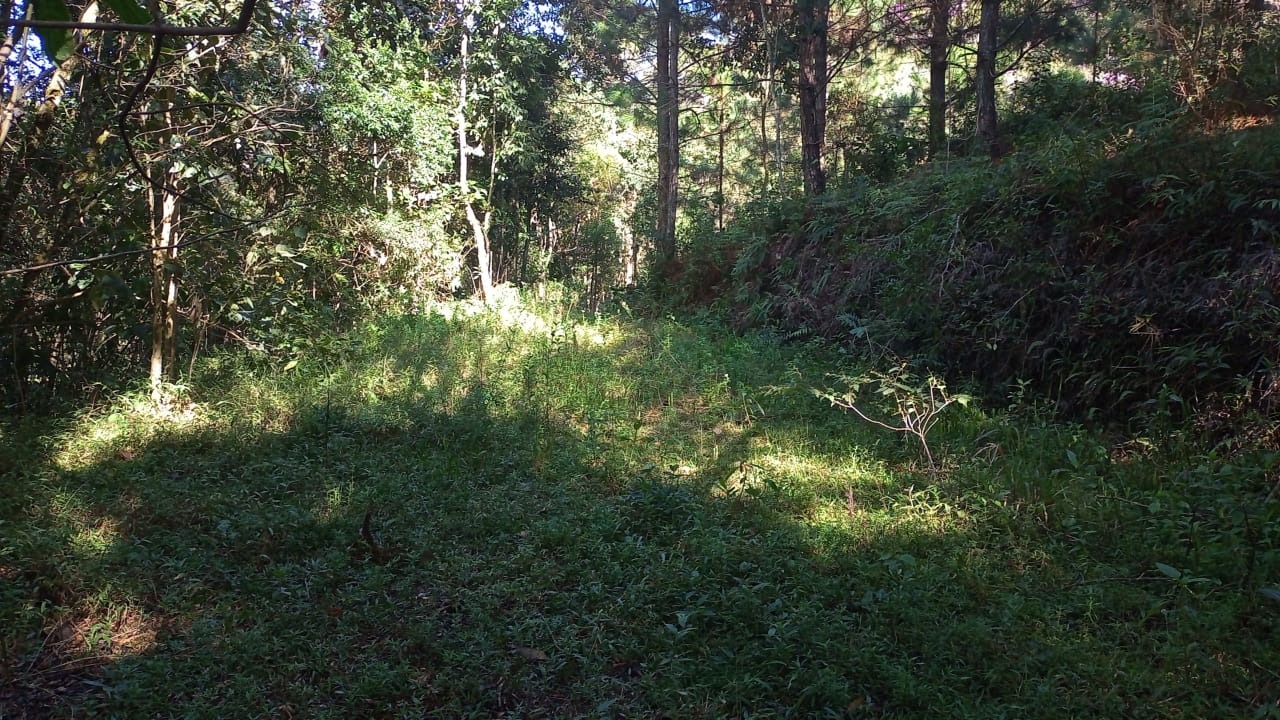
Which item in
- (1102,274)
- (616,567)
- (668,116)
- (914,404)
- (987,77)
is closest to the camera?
(616,567)

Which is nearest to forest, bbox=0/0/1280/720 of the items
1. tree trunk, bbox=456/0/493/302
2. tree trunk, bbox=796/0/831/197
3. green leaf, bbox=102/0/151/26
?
green leaf, bbox=102/0/151/26

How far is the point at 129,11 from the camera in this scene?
36.8 inches

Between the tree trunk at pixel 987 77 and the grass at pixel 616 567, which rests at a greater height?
the tree trunk at pixel 987 77

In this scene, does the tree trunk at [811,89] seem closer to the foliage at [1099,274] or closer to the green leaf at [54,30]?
the foliage at [1099,274]

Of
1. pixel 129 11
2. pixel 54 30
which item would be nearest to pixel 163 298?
pixel 54 30

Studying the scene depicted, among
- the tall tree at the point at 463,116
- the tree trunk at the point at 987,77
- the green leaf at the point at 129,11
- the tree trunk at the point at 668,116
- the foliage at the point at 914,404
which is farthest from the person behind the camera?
the tree trunk at the point at 668,116

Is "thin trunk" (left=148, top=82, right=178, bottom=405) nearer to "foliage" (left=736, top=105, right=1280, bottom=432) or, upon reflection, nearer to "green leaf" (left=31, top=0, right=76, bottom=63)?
"green leaf" (left=31, top=0, right=76, bottom=63)

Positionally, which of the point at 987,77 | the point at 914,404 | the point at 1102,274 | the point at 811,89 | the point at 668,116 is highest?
the point at 668,116

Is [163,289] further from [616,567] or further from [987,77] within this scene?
[987,77]

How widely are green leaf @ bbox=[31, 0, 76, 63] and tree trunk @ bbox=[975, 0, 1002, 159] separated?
31.7 ft

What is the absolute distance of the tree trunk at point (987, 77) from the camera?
29.3 ft

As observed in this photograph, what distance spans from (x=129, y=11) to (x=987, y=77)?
1016 cm

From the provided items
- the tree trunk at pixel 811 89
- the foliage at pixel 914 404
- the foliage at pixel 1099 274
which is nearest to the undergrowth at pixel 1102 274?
the foliage at pixel 1099 274

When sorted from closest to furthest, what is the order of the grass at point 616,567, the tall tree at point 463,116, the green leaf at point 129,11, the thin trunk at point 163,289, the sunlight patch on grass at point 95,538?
1. the green leaf at point 129,11
2. the grass at point 616,567
3. the sunlight patch on grass at point 95,538
4. the thin trunk at point 163,289
5. the tall tree at point 463,116
